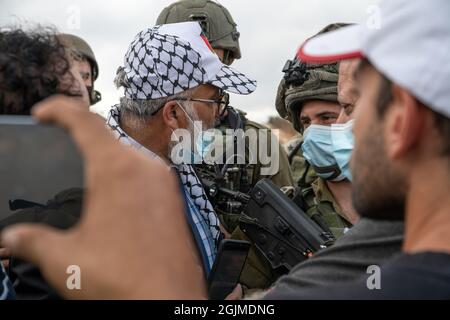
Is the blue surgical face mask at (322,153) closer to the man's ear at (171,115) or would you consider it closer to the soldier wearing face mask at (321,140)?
the soldier wearing face mask at (321,140)

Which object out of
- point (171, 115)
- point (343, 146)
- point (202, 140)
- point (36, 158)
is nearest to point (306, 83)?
point (343, 146)

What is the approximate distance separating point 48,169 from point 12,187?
0.21 meters

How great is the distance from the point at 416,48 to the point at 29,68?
1.07 m

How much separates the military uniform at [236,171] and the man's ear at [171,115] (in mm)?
332

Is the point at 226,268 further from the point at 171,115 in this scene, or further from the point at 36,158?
the point at 36,158

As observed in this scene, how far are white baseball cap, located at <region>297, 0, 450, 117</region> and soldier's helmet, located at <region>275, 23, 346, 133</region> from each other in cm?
265

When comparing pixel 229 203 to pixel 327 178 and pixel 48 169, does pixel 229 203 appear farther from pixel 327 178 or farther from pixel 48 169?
pixel 48 169

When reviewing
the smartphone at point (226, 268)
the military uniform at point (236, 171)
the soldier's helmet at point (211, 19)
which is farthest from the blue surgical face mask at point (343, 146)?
the soldier's helmet at point (211, 19)

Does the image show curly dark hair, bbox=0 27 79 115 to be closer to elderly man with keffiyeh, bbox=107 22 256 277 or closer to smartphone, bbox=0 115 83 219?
smartphone, bbox=0 115 83 219

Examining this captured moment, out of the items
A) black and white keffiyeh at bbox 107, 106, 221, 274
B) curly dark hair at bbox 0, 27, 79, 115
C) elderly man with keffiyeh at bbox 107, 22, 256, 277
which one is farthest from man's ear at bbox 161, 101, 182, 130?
curly dark hair at bbox 0, 27, 79, 115

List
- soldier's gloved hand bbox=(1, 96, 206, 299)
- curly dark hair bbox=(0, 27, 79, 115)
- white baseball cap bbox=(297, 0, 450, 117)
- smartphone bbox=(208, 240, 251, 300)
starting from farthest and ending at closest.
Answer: smartphone bbox=(208, 240, 251, 300) → curly dark hair bbox=(0, 27, 79, 115) → white baseball cap bbox=(297, 0, 450, 117) → soldier's gloved hand bbox=(1, 96, 206, 299)

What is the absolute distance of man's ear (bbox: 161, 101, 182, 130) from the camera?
354cm

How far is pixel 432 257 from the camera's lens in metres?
1.39

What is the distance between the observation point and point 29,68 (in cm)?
195
